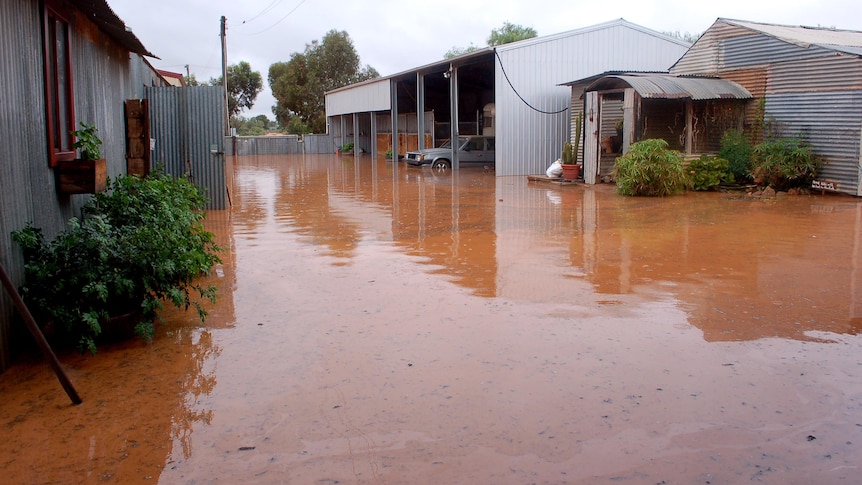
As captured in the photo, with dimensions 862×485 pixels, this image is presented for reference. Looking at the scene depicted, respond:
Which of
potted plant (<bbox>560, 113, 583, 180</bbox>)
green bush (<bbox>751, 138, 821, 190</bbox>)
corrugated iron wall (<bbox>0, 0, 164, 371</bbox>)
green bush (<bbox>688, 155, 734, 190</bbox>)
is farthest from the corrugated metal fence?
corrugated iron wall (<bbox>0, 0, 164, 371</bbox>)

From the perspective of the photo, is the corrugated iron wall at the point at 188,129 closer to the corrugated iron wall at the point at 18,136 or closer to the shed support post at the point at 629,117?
the corrugated iron wall at the point at 18,136

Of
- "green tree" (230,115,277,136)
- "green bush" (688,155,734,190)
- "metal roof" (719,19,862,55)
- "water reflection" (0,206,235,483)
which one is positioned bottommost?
"water reflection" (0,206,235,483)

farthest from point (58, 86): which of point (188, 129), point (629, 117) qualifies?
point (629, 117)

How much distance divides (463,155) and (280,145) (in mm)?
24664

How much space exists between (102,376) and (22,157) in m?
1.98

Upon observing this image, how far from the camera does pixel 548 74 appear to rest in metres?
25.8

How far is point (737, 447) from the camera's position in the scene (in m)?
4.04

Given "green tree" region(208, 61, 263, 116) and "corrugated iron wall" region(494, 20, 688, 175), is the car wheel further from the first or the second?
"green tree" region(208, 61, 263, 116)

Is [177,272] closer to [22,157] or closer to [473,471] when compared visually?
[22,157]

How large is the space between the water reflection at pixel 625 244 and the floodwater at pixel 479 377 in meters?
0.07

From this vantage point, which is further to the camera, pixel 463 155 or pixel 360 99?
pixel 360 99

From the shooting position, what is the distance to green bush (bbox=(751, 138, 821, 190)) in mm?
17047

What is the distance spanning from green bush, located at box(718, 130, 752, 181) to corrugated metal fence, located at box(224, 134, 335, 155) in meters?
36.3

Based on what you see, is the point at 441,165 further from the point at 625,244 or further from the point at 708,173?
the point at 625,244
